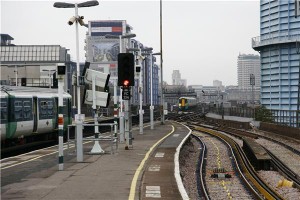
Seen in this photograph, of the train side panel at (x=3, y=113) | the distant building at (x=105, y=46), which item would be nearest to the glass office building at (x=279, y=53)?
the train side panel at (x=3, y=113)

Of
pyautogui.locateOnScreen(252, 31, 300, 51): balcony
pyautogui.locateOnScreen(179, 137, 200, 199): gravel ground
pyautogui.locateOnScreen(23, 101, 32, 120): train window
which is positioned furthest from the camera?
pyautogui.locateOnScreen(252, 31, 300, 51): balcony

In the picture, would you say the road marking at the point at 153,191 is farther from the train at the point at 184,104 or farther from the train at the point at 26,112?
the train at the point at 184,104

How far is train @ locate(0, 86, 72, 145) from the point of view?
2072cm

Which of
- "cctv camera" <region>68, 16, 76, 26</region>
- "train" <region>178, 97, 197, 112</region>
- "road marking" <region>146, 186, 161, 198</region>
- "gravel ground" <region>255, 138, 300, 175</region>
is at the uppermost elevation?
"cctv camera" <region>68, 16, 76, 26</region>

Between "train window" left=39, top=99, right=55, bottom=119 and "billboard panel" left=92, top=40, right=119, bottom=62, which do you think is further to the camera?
"billboard panel" left=92, top=40, right=119, bottom=62

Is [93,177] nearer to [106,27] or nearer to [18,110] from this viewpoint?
[18,110]

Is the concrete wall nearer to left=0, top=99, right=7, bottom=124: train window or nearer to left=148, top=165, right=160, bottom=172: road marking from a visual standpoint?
left=148, top=165, right=160, bottom=172: road marking

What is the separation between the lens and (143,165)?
16.3m

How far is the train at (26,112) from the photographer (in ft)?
68.0

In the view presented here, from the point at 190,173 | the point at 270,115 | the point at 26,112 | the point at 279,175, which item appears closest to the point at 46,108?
the point at 26,112

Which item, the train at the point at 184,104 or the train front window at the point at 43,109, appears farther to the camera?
the train at the point at 184,104

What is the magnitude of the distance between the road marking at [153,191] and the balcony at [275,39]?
47.5 meters

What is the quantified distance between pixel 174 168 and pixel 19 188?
18.7 feet

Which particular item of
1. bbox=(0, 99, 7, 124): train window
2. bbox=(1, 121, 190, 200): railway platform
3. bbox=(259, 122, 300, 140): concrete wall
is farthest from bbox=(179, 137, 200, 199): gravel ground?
bbox=(259, 122, 300, 140): concrete wall
